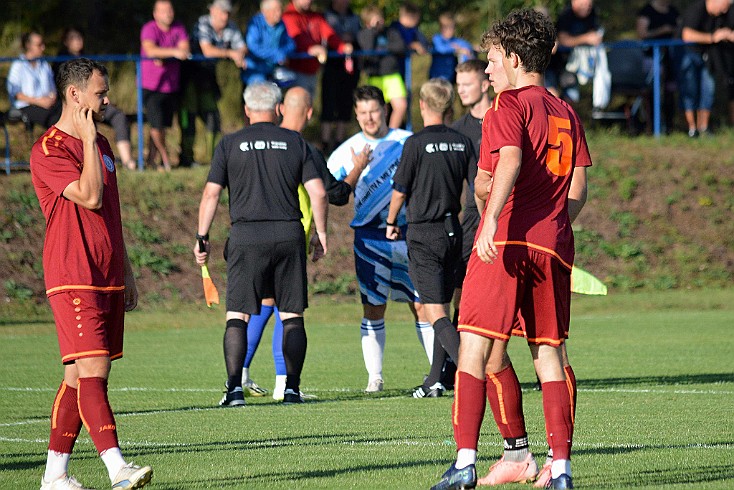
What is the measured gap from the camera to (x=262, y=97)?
33.0 ft

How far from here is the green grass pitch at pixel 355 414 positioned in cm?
666

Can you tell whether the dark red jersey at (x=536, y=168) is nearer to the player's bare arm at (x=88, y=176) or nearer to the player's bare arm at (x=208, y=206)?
the player's bare arm at (x=88, y=176)

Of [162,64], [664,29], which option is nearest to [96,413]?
[162,64]

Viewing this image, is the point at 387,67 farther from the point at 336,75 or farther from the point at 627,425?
the point at 627,425

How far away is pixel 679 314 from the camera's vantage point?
55.7 ft

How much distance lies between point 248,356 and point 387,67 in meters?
10.1

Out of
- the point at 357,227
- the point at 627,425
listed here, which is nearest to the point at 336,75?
the point at 357,227

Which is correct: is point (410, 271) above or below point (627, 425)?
above

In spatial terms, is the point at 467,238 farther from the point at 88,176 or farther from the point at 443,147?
the point at 88,176

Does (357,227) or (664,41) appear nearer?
(357,227)

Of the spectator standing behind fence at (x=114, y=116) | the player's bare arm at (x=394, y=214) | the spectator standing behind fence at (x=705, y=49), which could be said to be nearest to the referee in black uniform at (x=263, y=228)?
the player's bare arm at (x=394, y=214)

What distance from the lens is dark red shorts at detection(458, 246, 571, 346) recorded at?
19.8 feet

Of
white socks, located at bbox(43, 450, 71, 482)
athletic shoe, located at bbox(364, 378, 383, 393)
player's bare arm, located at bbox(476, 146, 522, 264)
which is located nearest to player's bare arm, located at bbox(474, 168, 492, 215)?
player's bare arm, located at bbox(476, 146, 522, 264)

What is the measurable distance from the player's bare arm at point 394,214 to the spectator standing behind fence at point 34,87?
10.2 meters
